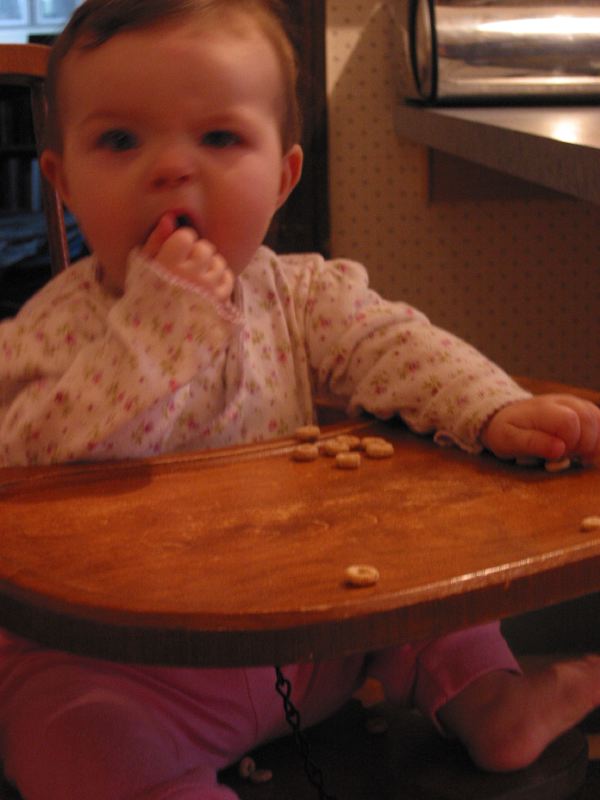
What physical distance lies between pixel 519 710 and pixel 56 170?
1.78ft

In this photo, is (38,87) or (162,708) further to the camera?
(38,87)

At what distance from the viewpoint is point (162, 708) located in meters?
0.67

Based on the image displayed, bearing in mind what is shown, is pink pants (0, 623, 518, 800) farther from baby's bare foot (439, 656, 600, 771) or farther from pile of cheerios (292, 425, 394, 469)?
pile of cheerios (292, 425, 394, 469)

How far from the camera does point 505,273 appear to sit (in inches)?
82.4

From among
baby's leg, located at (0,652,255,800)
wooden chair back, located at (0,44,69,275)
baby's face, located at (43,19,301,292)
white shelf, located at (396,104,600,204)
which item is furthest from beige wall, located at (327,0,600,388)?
baby's leg, located at (0,652,255,800)

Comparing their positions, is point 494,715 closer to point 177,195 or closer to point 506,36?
point 177,195

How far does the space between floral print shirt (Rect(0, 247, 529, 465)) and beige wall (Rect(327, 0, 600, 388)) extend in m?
1.04

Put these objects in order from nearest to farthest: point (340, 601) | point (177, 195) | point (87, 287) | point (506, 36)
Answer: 1. point (340, 601)
2. point (177, 195)
3. point (87, 287)
4. point (506, 36)

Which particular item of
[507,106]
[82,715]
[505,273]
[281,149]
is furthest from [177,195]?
[505,273]

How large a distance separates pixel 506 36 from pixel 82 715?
1.30 m

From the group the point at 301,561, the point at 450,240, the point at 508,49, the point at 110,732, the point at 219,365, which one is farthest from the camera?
the point at 450,240

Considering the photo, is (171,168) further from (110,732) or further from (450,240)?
(450,240)

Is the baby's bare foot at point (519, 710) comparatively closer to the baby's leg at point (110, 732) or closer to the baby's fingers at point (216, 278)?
the baby's leg at point (110, 732)

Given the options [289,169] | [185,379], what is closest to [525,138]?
[289,169]
